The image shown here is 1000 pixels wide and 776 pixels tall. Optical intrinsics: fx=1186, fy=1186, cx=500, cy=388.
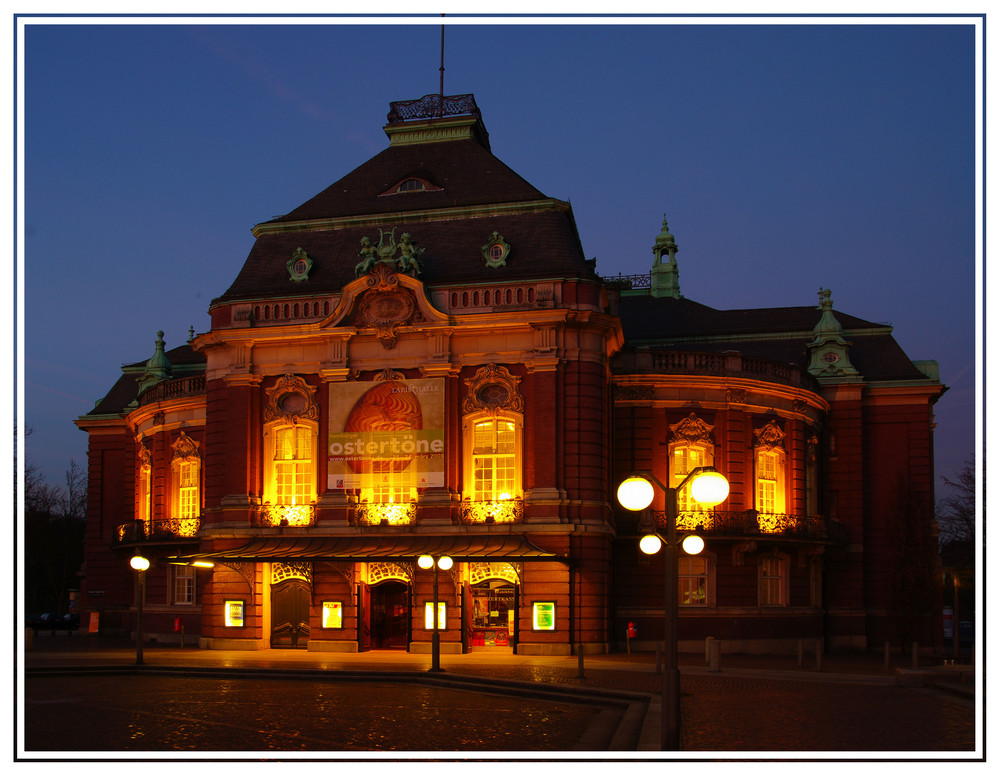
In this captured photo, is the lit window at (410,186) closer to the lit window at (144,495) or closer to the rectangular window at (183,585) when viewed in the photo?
the lit window at (144,495)

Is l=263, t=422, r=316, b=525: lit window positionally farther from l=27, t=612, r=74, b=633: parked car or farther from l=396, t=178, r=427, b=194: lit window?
l=27, t=612, r=74, b=633: parked car

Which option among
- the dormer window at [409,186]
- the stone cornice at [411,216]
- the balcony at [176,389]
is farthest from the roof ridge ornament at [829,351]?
the balcony at [176,389]

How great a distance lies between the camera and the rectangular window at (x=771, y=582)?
4034 centimetres

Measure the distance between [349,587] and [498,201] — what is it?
13.2 meters

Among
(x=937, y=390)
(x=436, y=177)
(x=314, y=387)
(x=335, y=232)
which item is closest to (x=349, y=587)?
(x=314, y=387)

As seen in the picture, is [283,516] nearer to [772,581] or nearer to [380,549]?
[380,549]

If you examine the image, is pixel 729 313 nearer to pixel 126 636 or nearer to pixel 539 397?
pixel 539 397

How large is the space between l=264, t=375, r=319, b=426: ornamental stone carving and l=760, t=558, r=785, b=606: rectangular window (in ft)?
52.4

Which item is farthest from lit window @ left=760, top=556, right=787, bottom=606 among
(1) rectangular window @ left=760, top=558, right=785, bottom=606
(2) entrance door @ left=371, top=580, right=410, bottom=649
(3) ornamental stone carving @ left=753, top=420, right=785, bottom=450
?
(2) entrance door @ left=371, top=580, right=410, bottom=649

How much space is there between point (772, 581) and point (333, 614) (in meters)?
15.2

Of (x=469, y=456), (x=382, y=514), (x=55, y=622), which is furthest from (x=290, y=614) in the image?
(x=55, y=622)

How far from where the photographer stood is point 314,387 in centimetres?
3778

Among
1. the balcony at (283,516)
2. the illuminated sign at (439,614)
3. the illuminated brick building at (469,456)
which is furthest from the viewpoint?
the balcony at (283,516)

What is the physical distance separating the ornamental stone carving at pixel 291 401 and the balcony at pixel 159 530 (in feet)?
18.1
